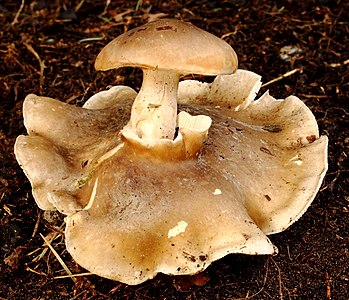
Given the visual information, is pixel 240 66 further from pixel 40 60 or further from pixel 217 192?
pixel 217 192

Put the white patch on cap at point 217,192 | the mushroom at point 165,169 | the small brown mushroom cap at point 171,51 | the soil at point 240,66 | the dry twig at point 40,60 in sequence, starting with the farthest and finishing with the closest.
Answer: the dry twig at point 40,60 < the soil at point 240,66 < the white patch on cap at point 217,192 < the mushroom at point 165,169 < the small brown mushroom cap at point 171,51

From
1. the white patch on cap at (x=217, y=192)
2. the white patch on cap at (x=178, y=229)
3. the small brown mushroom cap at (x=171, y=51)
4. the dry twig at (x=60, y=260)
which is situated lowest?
the dry twig at (x=60, y=260)

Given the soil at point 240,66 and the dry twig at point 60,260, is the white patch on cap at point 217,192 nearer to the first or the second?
the soil at point 240,66

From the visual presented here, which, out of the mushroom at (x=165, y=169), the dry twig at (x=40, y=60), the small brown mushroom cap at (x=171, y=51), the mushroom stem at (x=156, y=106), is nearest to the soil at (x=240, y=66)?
the dry twig at (x=40, y=60)

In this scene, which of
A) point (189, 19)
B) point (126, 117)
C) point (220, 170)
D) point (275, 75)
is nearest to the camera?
point (220, 170)

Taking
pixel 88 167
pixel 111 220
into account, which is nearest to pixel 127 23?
pixel 88 167

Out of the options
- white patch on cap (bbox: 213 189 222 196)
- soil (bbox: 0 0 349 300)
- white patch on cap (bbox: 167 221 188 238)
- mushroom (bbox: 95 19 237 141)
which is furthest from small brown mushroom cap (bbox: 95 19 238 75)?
soil (bbox: 0 0 349 300)

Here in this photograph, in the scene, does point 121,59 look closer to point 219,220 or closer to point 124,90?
point 219,220

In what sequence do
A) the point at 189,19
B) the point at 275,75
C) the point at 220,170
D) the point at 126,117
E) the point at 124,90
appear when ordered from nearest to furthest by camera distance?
1. the point at 220,170
2. the point at 126,117
3. the point at 124,90
4. the point at 275,75
5. the point at 189,19

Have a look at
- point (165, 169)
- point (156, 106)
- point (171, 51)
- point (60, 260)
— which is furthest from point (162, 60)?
point (60, 260)
